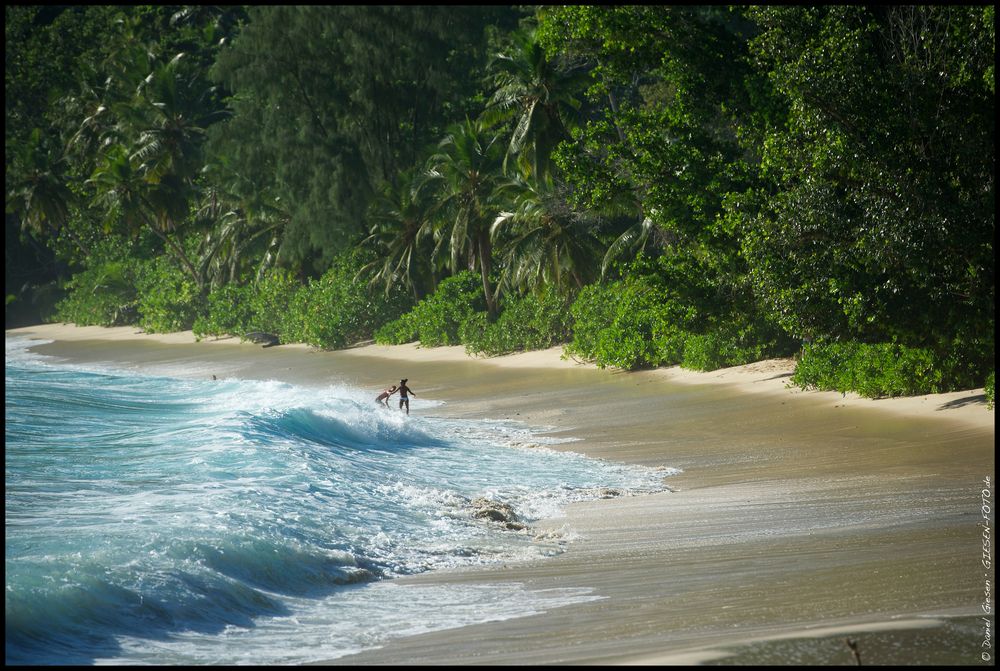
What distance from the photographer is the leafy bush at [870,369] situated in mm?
15734

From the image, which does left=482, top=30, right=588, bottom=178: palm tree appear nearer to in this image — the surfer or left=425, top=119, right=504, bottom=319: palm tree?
left=425, top=119, right=504, bottom=319: palm tree

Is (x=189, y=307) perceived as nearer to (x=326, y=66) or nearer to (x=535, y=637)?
(x=326, y=66)

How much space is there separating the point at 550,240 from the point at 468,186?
4.88 metres

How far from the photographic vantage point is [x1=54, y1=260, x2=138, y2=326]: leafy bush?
56.9 meters

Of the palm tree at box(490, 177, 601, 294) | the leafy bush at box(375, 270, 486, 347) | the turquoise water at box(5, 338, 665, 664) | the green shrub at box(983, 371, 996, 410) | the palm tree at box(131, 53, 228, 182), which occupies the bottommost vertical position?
the turquoise water at box(5, 338, 665, 664)

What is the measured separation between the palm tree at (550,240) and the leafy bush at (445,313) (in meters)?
3.91

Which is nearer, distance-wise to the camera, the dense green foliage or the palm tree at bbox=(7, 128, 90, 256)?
the dense green foliage

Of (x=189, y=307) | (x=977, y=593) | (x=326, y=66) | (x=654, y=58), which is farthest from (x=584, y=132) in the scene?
(x=189, y=307)

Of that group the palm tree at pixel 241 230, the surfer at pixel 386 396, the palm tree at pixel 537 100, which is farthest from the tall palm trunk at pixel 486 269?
the surfer at pixel 386 396

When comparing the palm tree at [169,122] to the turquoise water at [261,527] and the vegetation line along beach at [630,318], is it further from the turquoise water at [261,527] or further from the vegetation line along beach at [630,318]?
the turquoise water at [261,527]

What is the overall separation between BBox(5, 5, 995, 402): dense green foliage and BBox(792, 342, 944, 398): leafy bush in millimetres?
47

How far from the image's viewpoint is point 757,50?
632 inches

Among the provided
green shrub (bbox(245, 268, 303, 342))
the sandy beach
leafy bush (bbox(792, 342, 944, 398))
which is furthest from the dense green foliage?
the sandy beach

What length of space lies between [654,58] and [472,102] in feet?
78.7
